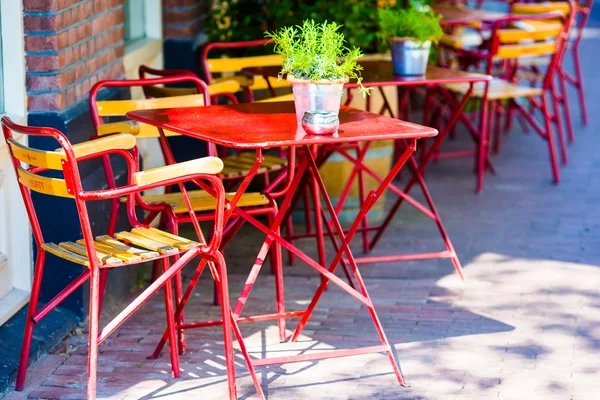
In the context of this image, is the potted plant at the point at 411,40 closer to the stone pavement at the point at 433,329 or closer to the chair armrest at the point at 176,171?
the stone pavement at the point at 433,329

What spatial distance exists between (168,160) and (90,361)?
112 cm

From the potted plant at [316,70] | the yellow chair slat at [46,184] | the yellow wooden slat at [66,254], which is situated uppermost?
the potted plant at [316,70]

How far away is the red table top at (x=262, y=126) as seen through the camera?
9.82 feet

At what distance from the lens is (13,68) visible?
362cm

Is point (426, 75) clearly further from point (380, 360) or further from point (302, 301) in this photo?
point (380, 360)

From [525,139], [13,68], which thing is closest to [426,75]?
[13,68]

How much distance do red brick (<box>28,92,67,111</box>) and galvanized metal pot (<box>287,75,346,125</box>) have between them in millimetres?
967

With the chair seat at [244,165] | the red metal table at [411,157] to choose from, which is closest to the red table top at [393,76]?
the red metal table at [411,157]

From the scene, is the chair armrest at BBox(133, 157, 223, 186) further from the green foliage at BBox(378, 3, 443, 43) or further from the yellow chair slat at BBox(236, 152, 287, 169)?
the green foliage at BBox(378, 3, 443, 43)

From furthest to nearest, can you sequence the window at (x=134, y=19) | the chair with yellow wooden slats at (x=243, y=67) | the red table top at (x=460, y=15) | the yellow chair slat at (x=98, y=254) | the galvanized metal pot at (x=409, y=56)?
the red table top at (x=460, y=15)
the window at (x=134, y=19)
the chair with yellow wooden slats at (x=243, y=67)
the galvanized metal pot at (x=409, y=56)
the yellow chair slat at (x=98, y=254)

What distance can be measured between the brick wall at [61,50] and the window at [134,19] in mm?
1178

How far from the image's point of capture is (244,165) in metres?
4.17

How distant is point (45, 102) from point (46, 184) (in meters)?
0.89

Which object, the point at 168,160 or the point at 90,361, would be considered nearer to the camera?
the point at 90,361
